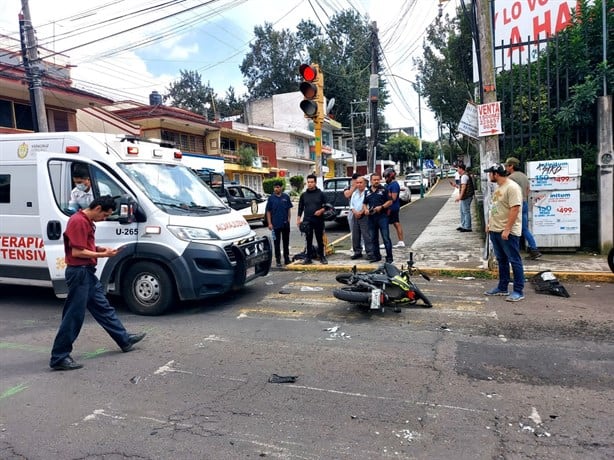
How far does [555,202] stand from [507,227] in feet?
10.5

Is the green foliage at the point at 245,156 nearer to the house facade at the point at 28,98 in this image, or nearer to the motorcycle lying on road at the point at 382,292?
the house facade at the point at 28,98

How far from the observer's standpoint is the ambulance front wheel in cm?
605

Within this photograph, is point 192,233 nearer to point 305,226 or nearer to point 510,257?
point 305,226

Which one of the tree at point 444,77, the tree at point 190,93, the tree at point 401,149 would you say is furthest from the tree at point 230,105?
the tree at point 444,77

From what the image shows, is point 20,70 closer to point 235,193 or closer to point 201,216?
point 235,193

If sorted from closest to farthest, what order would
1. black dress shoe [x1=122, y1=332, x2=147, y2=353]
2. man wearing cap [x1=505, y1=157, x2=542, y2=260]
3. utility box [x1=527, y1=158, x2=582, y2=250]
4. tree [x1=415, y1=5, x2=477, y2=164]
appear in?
black dress shoe [x1=122, y1=332, x2=147, y2=353]
man wearing cap [x1=505, y1=157, x2=542, y2=260]
utility box [x1=527, y1=158, x2=582, y2=250]
tree [x1=415, y1=5, x2=477, y2=164]

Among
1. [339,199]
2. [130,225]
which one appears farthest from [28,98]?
[130,225]

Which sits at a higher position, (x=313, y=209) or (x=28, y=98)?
(x=28, y=98)

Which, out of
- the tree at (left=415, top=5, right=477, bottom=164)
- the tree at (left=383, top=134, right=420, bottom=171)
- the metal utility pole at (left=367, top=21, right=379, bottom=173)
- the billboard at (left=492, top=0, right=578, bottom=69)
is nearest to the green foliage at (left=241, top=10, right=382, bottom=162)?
the tree at (left=383, top=134, right=420, bottom=171)

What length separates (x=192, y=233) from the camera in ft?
20.0

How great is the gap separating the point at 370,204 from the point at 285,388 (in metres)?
5.58

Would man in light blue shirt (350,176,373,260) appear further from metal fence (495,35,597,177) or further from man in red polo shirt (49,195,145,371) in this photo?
man in red polo shirt (49,195,145,371)

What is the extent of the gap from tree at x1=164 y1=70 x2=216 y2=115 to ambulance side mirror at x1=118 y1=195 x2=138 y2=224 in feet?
220

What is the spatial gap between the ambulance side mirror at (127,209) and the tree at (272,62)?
56.8 meters
